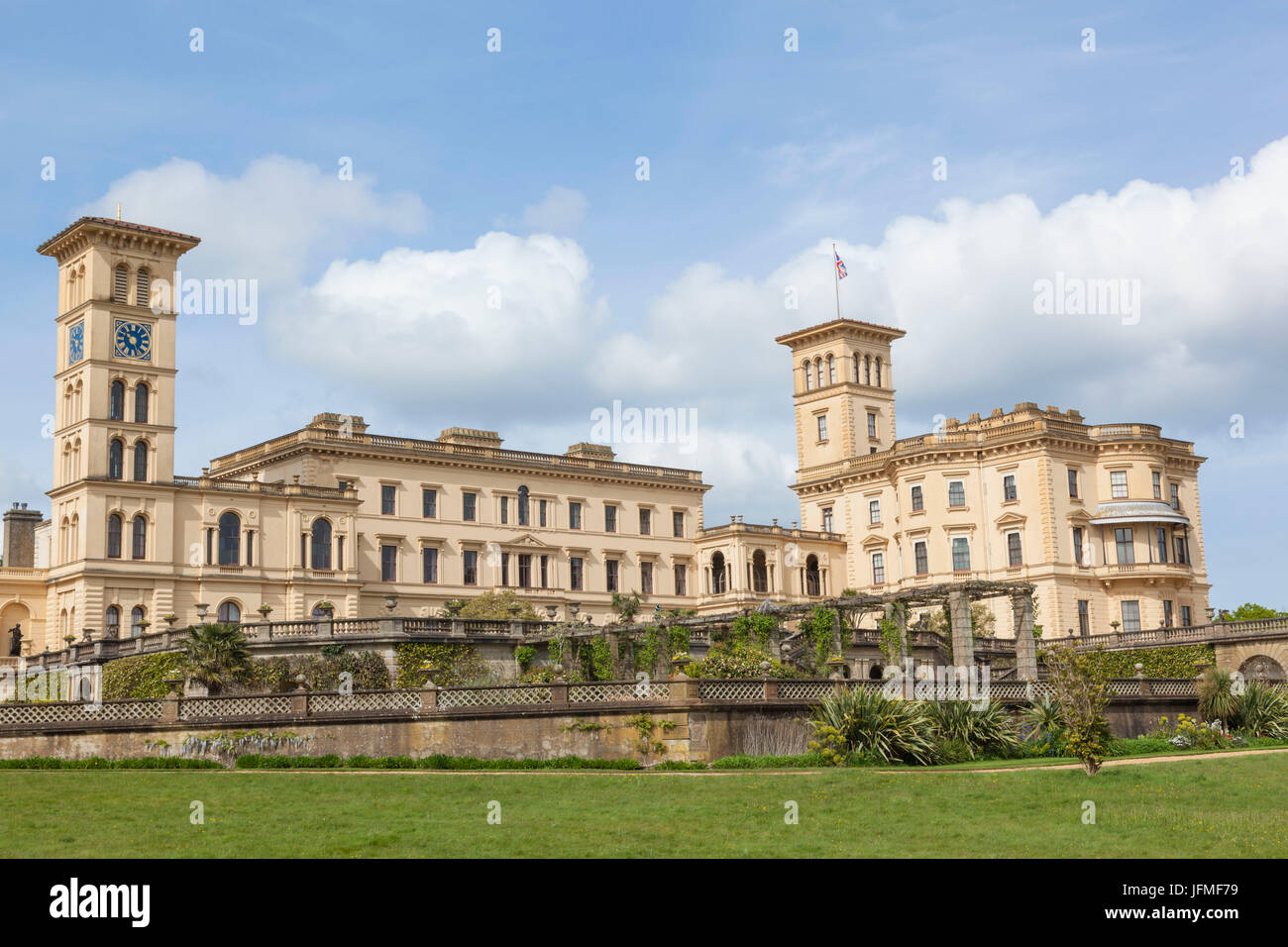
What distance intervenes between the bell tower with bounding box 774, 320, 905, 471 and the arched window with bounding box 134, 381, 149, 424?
3811 centimetres

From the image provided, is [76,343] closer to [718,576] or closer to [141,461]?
[141,461]

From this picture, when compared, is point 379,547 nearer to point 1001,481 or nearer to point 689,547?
point 689,547

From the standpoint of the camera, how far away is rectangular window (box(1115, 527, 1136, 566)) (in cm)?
6994

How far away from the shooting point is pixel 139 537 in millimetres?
61062

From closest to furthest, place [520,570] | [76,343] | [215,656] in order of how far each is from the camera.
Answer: [215,656], [76,343], [520,570]

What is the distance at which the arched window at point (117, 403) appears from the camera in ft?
203

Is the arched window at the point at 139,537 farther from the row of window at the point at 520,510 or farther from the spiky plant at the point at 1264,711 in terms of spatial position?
the spiky plant at the point at 1264,711

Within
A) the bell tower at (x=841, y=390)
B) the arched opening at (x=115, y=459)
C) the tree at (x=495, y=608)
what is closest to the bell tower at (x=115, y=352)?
the arched opening at (x=115, y=459)

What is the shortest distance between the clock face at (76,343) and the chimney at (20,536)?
1011 cm

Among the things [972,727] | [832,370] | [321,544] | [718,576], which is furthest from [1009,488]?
[972,727]

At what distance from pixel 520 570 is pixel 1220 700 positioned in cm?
4390
